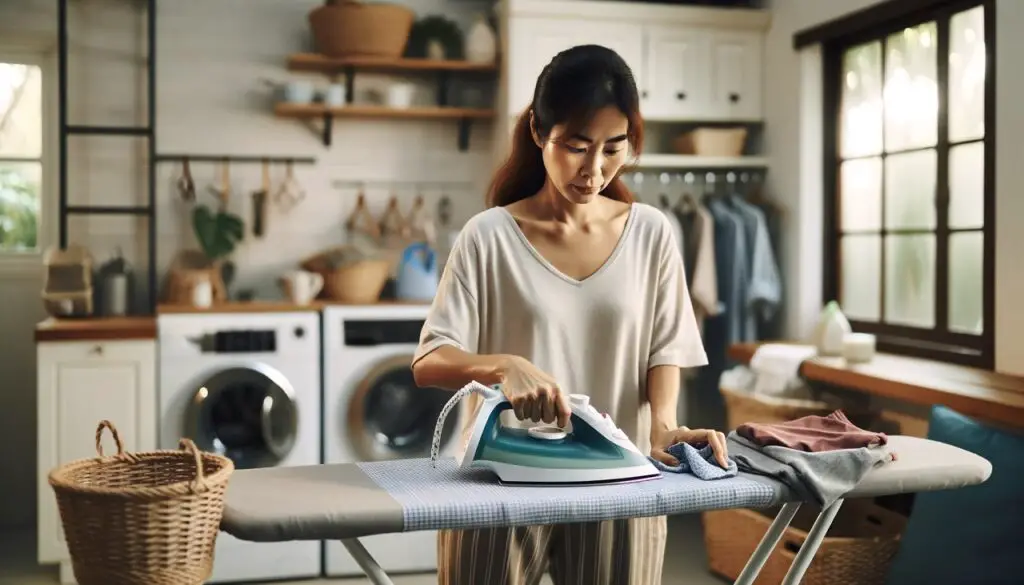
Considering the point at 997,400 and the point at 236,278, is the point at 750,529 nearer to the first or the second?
the point at 997,400

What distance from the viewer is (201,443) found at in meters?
3.80

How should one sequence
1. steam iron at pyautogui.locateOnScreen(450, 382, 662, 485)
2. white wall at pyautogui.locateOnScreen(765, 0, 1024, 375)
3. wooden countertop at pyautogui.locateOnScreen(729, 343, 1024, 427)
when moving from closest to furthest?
steam iron at pyautogui.locateOnScreen(450, 382, 662, 485) → wooden countertop at pyautogui.locateOnScreen(729, 343, 1024, 427) → white wall at pyautogui.locateOnScreen(765, 0, 1024, 375)

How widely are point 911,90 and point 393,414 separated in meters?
2.09

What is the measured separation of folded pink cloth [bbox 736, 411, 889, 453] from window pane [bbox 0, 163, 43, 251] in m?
3.51

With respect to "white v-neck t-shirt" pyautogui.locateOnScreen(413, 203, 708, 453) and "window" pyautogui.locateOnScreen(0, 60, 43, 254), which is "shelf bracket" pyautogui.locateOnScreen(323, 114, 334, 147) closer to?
"window" pyautogui.locateOnScreen(0, 60, 43, 254)

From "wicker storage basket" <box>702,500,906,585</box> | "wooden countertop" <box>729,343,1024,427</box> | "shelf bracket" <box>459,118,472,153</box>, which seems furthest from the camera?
"shelf bracket" <box>459,118,472,153</box>

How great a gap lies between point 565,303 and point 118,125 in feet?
10.5

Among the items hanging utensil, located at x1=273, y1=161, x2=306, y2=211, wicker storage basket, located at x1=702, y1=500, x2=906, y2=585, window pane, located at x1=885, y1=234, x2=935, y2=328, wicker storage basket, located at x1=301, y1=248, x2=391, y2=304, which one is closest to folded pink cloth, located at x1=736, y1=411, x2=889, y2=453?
wicker storage basket, located at x1=702, y1=500, x2=906, y2=585

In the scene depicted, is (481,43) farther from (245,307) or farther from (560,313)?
(560,313)

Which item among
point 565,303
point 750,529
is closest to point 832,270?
point 750,529

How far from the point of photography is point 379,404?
4.00m

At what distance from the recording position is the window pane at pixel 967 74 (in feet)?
11.2

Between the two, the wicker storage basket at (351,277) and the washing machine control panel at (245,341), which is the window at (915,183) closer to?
the wicker storage basket at (351,277)

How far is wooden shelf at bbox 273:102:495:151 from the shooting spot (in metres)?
4.37
